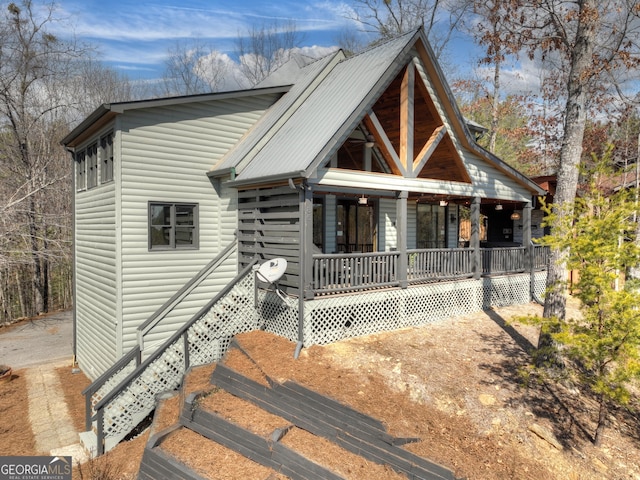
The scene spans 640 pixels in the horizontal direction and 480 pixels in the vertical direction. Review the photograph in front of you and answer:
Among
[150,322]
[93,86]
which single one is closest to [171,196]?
[150,322]

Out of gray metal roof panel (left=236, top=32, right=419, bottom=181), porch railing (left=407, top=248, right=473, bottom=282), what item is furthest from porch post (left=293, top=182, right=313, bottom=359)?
porch railing (left=407, top=248, right=473, bottom=282)

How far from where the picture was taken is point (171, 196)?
1067 cm

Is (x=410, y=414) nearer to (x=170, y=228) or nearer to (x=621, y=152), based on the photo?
(x=170, y=228)

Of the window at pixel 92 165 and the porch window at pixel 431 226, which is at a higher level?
the window at pixel 92 165

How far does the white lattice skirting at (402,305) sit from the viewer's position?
9.23 meters

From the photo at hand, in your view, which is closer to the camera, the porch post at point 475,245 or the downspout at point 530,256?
the porch post at point 475,245

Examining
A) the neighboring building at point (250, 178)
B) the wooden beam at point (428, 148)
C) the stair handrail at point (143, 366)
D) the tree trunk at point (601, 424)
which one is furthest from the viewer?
the wooden beam at point (428, 148)

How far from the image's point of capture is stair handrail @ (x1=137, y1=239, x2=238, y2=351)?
9836 mm

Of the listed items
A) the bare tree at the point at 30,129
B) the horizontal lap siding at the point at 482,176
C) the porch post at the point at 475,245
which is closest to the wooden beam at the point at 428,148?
the horizontal lap siding at the point at 482,176

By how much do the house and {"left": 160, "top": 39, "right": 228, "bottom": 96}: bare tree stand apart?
2354 centimetres

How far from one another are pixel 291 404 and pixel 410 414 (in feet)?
6.60

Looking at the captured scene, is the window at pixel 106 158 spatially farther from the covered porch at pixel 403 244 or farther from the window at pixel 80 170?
the covered porch at pixel 403 244

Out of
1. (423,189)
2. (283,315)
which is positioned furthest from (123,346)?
(423,189)

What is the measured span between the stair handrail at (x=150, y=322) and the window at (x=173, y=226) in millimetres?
764
